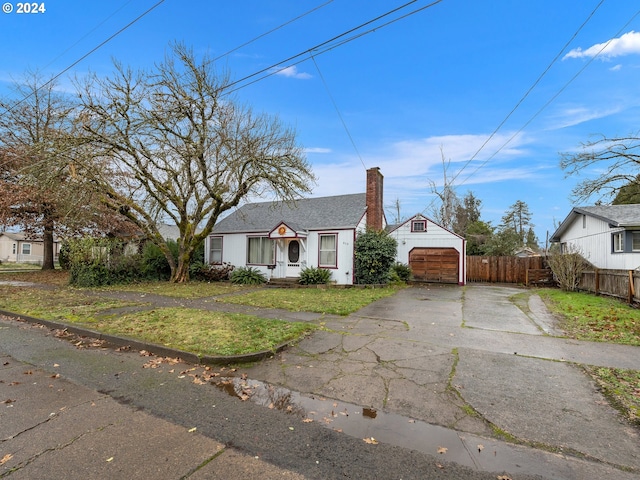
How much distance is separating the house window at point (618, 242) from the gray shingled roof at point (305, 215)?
11905 mm

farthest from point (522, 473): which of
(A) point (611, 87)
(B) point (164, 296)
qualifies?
(A) point (611, 87)

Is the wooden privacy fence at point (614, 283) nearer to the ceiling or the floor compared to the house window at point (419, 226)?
nearer to the floor

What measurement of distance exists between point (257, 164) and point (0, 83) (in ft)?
50.3

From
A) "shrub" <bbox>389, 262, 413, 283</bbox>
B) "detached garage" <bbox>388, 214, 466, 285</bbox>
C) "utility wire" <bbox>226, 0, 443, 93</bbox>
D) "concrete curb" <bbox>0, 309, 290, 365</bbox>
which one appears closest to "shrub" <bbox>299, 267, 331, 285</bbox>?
"shrub" <bbox>389, 262, 413, 283</bbox>

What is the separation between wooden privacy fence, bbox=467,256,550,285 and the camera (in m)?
18.8

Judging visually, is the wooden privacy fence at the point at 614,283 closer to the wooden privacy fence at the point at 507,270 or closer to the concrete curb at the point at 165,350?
the wooden privacy fence at the point at 507,270

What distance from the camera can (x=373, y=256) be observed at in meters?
15.3

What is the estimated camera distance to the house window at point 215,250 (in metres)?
19.6

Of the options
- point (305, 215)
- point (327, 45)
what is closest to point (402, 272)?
point (305, 215)

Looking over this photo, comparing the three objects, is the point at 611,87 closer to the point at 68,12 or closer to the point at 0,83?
the point at 68,12

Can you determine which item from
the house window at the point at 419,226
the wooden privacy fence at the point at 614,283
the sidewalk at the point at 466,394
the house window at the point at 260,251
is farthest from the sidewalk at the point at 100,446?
the house window at the point at 419,226

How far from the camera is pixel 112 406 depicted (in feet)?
11.4

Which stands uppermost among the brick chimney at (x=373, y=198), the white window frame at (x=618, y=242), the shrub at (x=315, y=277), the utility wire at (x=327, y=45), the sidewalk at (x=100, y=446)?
the utility wire at (x=327, y=45)

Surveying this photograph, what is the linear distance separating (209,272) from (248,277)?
272 centimetres
